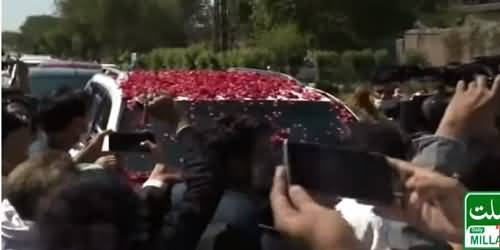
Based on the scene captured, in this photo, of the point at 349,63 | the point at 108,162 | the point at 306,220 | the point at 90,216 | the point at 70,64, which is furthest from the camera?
the point at 349,63

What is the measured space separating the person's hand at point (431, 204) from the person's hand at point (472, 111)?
189 mm

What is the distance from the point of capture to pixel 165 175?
10.8 ft

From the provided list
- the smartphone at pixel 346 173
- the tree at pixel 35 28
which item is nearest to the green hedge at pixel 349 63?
the smartphone at pixel 346 173

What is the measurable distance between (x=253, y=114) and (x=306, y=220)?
46cm

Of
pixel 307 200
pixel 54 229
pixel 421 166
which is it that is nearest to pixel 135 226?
pixel 54 229

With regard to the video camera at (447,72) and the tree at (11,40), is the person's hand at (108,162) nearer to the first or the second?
the tree at (11,40)

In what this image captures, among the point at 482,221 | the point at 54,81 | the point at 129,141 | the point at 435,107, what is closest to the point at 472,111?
the point at 435,107

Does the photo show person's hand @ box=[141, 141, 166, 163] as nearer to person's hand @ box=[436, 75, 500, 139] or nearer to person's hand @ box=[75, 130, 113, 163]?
person's hand @ box=[75, 130, 113, 163]

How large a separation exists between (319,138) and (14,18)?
0.93m

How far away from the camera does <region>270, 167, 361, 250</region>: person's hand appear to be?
116 inches

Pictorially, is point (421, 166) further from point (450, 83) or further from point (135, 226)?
point (135, 226)

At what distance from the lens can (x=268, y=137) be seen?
323 cm

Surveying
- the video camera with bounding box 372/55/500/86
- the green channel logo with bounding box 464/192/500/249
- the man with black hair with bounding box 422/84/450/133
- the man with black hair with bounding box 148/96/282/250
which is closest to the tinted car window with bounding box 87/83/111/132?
the man with black hair with bounding box 148/96/282/250

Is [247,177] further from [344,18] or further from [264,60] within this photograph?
[344,18]
